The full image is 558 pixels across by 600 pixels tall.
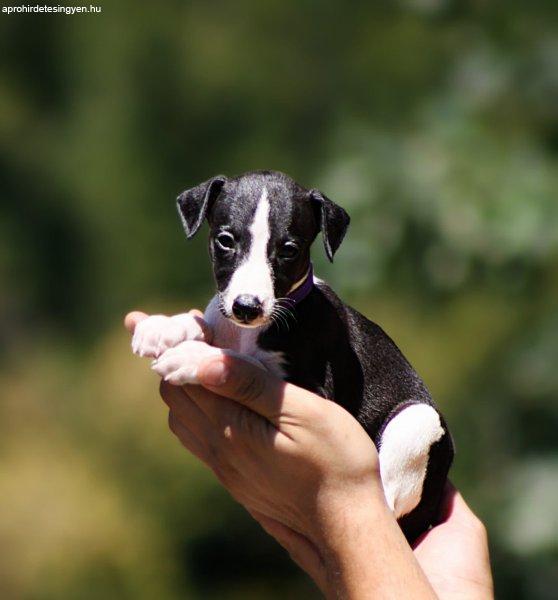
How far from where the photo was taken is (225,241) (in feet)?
9.21

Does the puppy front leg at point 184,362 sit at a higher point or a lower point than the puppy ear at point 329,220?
lower

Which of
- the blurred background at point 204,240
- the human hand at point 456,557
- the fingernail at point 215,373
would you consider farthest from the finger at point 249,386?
the blurred background at point 204,240

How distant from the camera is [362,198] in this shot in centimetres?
534

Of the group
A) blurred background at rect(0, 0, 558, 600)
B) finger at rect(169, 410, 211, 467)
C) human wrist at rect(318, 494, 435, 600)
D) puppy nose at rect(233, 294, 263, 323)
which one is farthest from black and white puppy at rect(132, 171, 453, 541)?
blurred background at rect(0, 0, 558, 600)

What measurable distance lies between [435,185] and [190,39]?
312 inches

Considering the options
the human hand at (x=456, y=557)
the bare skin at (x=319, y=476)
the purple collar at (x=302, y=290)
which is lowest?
the human hand at (x=456, y=557)

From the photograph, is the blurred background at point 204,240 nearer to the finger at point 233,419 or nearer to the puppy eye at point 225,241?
the finger at point 233,419

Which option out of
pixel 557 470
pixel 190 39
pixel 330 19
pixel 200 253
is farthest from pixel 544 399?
pixel 190 39

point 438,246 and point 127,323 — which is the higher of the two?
point 438,246

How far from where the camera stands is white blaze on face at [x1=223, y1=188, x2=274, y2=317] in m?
2.68

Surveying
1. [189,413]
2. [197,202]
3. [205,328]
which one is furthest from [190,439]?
[197,202]

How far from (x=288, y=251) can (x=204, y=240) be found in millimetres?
7477

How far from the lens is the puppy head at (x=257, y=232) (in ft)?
8.84

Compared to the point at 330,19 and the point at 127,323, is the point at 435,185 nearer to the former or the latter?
the point at 127,323
